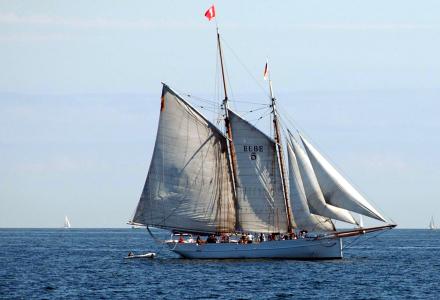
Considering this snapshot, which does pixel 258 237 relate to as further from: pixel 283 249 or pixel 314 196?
pixel 314 196

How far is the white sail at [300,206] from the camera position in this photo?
9412cm

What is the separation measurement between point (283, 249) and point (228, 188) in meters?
7.40

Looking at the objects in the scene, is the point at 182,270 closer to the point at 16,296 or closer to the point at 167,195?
the point at 167,195

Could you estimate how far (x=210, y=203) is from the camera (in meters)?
99.1

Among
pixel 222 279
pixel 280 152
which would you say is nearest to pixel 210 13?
pixel 280 152

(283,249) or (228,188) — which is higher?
(228,188)

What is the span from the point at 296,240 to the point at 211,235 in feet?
27.5

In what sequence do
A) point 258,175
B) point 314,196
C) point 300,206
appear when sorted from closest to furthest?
point 314,196, point 300,206, point 258,175

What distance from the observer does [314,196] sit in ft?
304

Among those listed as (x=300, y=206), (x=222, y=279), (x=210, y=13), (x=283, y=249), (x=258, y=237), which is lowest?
(x=222, y=279)

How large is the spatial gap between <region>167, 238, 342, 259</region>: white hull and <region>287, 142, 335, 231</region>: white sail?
336 centimetres

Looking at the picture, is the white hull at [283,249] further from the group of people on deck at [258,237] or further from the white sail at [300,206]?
the white sail at [300,206]

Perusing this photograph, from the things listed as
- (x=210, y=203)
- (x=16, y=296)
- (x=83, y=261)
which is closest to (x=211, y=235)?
(x=210, y=203)

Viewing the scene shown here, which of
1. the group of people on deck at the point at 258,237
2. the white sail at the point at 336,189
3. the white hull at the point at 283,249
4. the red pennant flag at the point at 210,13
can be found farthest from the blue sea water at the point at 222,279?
the red pennant flag at the point at 210,13
